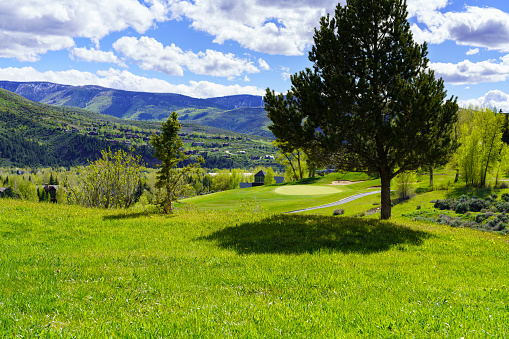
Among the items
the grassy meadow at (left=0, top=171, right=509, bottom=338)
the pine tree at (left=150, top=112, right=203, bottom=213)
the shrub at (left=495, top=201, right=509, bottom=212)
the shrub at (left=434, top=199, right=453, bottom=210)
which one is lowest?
the shrub at (left=434, top=199, right=453, bottom=210)

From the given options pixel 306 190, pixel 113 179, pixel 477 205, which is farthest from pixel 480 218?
pixel 306 190

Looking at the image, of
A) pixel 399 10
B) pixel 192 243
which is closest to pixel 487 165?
pixel 399 10

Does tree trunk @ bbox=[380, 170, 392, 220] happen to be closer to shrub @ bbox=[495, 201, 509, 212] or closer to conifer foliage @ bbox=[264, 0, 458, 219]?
conifer foliage @ bbox=[264, 0, 458, 219]

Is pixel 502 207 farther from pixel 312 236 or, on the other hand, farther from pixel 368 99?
pixel 312 236

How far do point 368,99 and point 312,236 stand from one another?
28.1ft

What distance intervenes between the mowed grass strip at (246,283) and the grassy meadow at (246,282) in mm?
41

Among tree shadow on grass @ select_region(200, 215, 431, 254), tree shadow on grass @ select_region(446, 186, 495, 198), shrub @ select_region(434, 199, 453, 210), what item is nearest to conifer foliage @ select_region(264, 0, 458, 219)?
tree shadow on grass @ select_region(200, 215, 431, 254)

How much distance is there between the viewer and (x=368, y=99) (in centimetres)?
1878

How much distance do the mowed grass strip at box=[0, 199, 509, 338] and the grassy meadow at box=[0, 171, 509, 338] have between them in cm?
4

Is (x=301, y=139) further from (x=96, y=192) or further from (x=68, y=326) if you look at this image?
(x=96, y=192)

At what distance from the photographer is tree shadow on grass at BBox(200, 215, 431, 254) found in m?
13.9

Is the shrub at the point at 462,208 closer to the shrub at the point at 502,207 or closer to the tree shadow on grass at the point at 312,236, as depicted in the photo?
the shrub at the point at 502,207

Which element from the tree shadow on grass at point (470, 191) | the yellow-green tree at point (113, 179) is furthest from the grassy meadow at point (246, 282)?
the tree shadow on grass at point (470, 191)

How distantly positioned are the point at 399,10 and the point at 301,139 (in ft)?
32.9
